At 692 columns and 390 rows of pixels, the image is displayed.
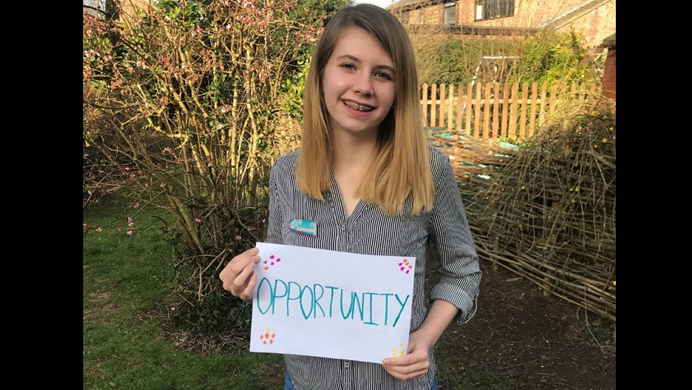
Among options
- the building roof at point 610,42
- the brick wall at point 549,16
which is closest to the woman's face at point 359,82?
the building roof at point 610,42

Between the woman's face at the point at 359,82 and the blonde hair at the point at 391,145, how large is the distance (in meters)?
0.02

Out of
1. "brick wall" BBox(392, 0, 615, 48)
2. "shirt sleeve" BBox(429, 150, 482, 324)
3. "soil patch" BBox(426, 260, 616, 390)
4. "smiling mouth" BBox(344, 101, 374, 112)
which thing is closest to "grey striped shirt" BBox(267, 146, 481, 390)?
"shirt sleeve" BBox(429, 150, 482, 324)

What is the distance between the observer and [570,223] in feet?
13.1

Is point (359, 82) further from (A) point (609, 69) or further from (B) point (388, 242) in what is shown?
(A) point (609, 69)

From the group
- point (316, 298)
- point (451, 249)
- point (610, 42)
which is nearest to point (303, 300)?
point (316, 298)

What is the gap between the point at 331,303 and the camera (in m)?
1.32

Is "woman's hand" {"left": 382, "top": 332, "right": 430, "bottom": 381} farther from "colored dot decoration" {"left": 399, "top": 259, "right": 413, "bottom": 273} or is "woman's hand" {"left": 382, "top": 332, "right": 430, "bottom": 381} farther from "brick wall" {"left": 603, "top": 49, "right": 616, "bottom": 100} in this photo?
"brick wall" {"left": 603, "top": 49, "right": 616, "bottom": 100}

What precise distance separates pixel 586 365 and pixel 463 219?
2.81m

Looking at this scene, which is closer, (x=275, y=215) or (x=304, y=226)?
(x=304, y=226)

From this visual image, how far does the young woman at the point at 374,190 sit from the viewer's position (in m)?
1.27

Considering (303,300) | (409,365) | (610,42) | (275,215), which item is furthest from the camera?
(610,42)

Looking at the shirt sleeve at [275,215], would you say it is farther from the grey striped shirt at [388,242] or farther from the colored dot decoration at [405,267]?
the colored dot decoration at [405,267]

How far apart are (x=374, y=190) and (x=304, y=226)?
232mm
